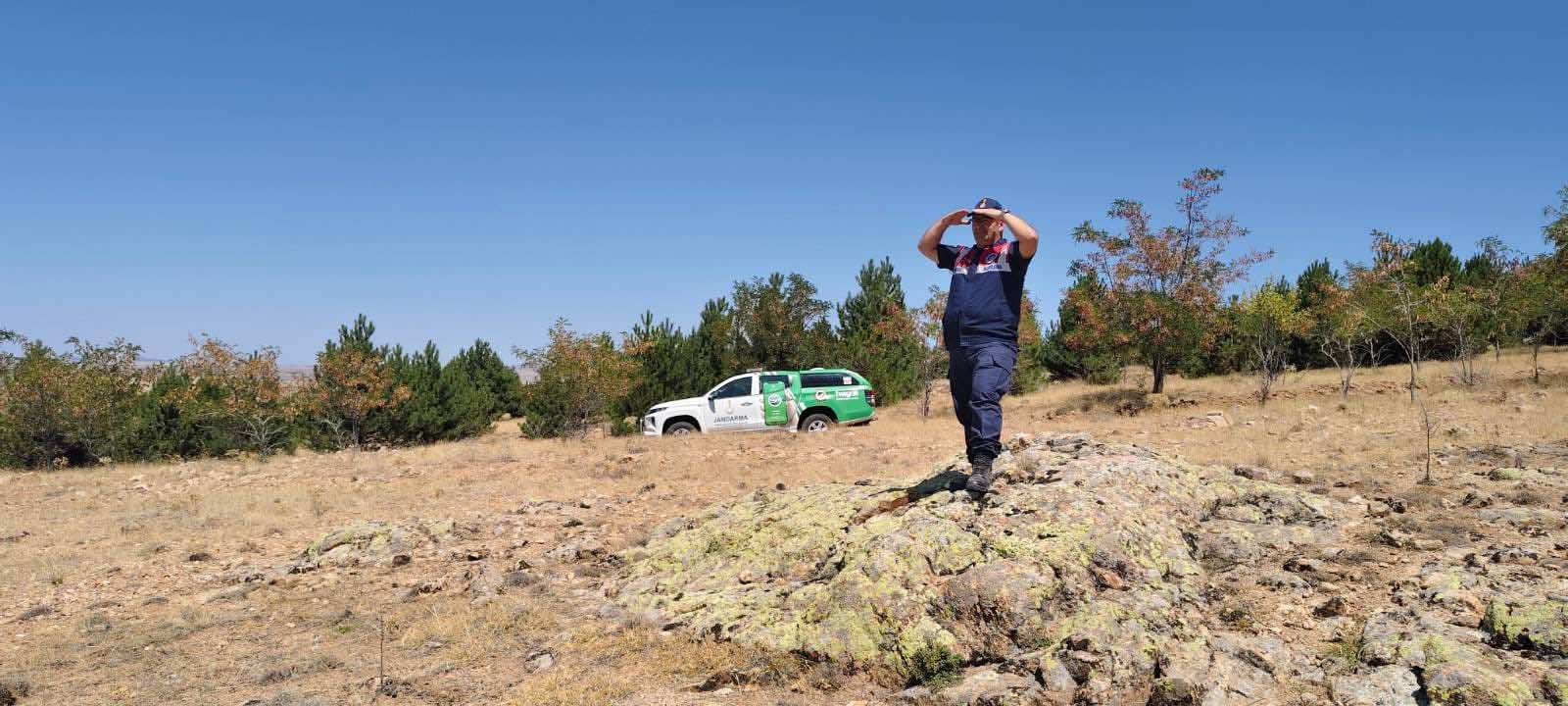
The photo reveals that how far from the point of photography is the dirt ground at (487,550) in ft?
15.8

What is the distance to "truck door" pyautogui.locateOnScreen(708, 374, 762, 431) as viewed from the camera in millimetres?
17094

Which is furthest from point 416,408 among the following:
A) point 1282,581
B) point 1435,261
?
point 1435,261

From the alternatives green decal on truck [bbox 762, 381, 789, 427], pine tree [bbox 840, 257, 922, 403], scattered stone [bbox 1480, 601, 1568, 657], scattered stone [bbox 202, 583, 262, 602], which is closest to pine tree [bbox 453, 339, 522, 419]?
pine tree [bbox 840, 257, 922, 403]

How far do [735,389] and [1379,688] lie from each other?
47.2 ft

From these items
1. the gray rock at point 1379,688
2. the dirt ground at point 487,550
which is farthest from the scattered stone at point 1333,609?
the gray rock at point 1379,688

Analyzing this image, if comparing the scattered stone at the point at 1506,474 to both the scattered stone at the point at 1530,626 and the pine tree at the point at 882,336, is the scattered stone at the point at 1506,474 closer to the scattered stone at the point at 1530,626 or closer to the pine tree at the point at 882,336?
the scattered stone at the point at 1530,626

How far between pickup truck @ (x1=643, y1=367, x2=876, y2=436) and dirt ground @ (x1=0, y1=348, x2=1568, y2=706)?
99 cm

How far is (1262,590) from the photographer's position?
4.75m

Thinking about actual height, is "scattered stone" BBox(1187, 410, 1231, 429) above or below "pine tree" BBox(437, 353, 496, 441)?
below

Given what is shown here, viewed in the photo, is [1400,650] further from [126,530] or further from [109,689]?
[126,530]

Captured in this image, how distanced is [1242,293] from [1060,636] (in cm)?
1997

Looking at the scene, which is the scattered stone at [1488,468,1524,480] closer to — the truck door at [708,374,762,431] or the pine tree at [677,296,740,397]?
the truck door at [708,374,762,431]

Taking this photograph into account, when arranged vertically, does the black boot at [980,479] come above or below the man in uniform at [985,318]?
below

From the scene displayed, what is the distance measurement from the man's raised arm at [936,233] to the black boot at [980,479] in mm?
1485
